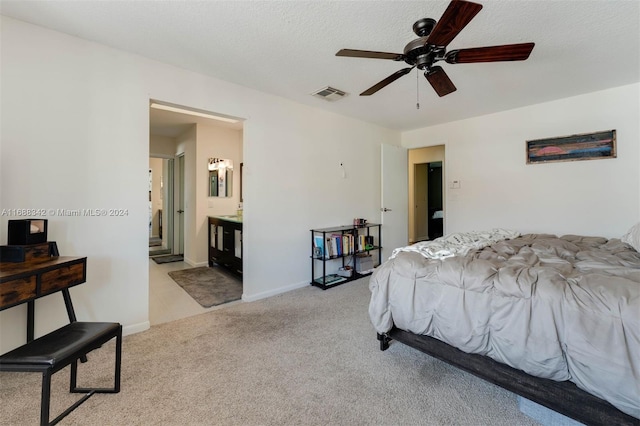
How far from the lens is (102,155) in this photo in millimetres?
2314

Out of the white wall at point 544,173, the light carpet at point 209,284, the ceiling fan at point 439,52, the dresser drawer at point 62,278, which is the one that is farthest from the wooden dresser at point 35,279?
the white wall at point 544,173

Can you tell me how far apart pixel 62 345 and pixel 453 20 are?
2.55 meters

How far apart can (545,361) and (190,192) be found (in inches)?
203

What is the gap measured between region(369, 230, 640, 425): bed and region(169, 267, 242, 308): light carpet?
2022 mm

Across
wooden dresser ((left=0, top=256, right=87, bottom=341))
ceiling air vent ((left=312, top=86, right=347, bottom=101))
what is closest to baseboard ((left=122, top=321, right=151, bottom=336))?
wooden dresser ((left=0, top=256, right=87, bottom=341))

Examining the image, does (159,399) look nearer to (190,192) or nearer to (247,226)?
(247,226)

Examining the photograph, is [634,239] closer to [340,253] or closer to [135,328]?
[340,253]

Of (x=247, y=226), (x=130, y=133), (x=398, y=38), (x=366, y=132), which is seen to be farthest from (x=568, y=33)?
(x=130, y=133)

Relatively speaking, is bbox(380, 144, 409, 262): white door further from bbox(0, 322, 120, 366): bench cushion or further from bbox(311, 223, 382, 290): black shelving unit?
bbox(0, 322, 120, 366): bench cushion

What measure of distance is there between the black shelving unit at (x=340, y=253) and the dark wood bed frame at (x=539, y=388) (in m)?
2.01

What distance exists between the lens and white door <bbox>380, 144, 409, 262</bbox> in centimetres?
476

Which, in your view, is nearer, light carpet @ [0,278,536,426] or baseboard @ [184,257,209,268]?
light carpet @ [0,278,536,426]

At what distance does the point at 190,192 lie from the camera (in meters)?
5.05

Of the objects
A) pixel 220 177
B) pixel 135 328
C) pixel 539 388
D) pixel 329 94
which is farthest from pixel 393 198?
pixel 135 328
